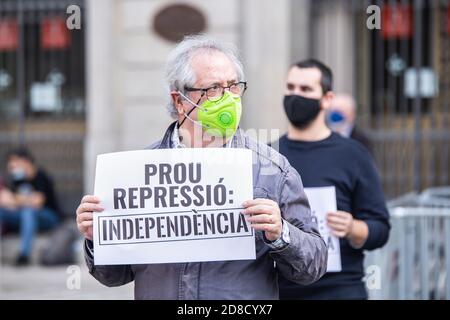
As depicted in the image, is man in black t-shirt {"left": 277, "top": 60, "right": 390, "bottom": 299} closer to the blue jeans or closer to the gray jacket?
the gray jacket

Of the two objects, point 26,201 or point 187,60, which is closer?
point 187,60

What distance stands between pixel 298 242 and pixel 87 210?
2.32 ft

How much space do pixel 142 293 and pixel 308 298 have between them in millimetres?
1238

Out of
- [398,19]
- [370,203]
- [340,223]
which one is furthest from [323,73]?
[398,19]

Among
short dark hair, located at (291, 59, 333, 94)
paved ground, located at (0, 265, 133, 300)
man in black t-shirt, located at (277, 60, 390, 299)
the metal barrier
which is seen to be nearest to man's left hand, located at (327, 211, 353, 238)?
man in black t-shirt, located at (277, 60, 390, 299)

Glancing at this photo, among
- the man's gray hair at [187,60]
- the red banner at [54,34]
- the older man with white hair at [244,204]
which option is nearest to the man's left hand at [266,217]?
the older man with white hair at [244,204]

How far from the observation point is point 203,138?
3.23 meters

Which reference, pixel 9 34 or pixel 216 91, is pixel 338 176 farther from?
pixel 9 34

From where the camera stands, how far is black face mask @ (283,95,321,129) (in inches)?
181

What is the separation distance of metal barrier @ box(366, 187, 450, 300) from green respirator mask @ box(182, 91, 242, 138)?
3.15 metres

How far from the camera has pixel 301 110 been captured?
4.60 metres

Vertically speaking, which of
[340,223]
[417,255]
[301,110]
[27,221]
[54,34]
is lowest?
[27,221]
